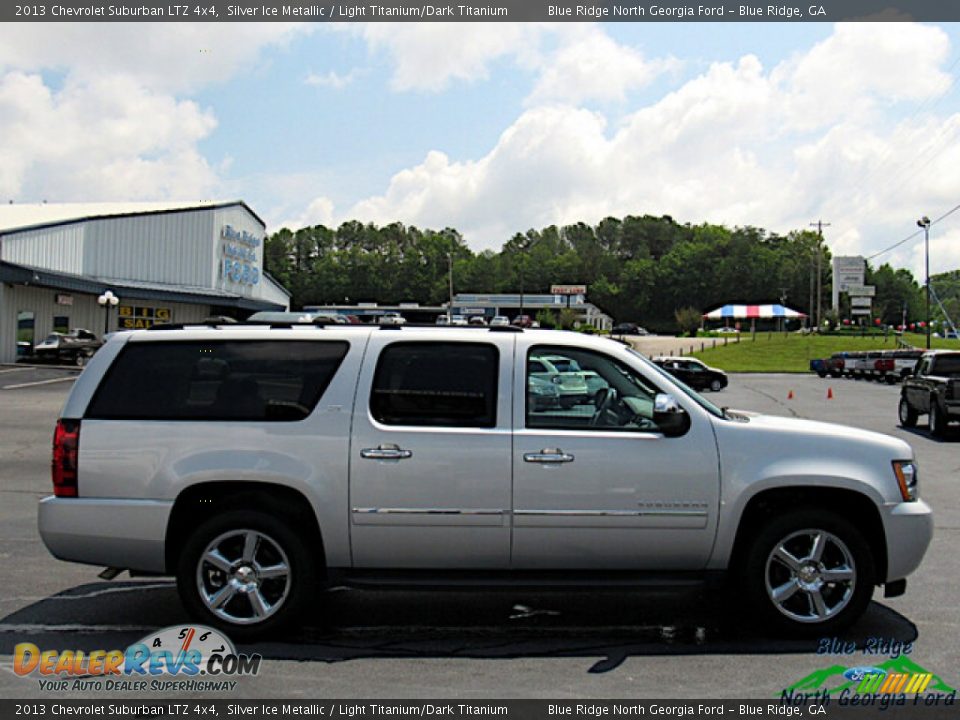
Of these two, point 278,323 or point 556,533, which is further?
point 278,323

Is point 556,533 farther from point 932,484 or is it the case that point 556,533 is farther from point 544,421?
point 932,484

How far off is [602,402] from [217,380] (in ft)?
7.93

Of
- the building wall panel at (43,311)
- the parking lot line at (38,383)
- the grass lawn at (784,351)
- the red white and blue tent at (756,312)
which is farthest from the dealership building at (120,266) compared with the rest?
the red white and blue tent at (756,312)

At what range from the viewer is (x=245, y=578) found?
5750 millimetres

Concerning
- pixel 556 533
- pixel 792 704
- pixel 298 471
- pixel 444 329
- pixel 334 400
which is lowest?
pixel 792 704

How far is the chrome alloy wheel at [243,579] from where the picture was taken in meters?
5.72

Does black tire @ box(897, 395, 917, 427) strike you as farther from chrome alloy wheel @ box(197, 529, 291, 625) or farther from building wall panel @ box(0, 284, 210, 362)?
building wall panel @ box(0, 284, 210, 362)

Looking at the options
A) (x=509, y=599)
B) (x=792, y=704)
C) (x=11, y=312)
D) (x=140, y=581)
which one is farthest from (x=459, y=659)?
(x=11, y=312)

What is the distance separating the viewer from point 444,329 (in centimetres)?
620

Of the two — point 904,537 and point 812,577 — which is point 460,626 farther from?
point 904,537

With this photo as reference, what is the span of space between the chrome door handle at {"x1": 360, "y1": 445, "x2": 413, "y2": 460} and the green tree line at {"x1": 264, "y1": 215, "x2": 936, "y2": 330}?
15002 cm

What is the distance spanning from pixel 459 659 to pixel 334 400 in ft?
5.56

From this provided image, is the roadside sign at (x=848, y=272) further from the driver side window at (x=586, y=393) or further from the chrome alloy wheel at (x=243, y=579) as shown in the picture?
the chrome alloy wheel at (x=243, y=579)

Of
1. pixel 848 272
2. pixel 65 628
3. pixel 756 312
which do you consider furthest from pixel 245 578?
pixel 756 312
